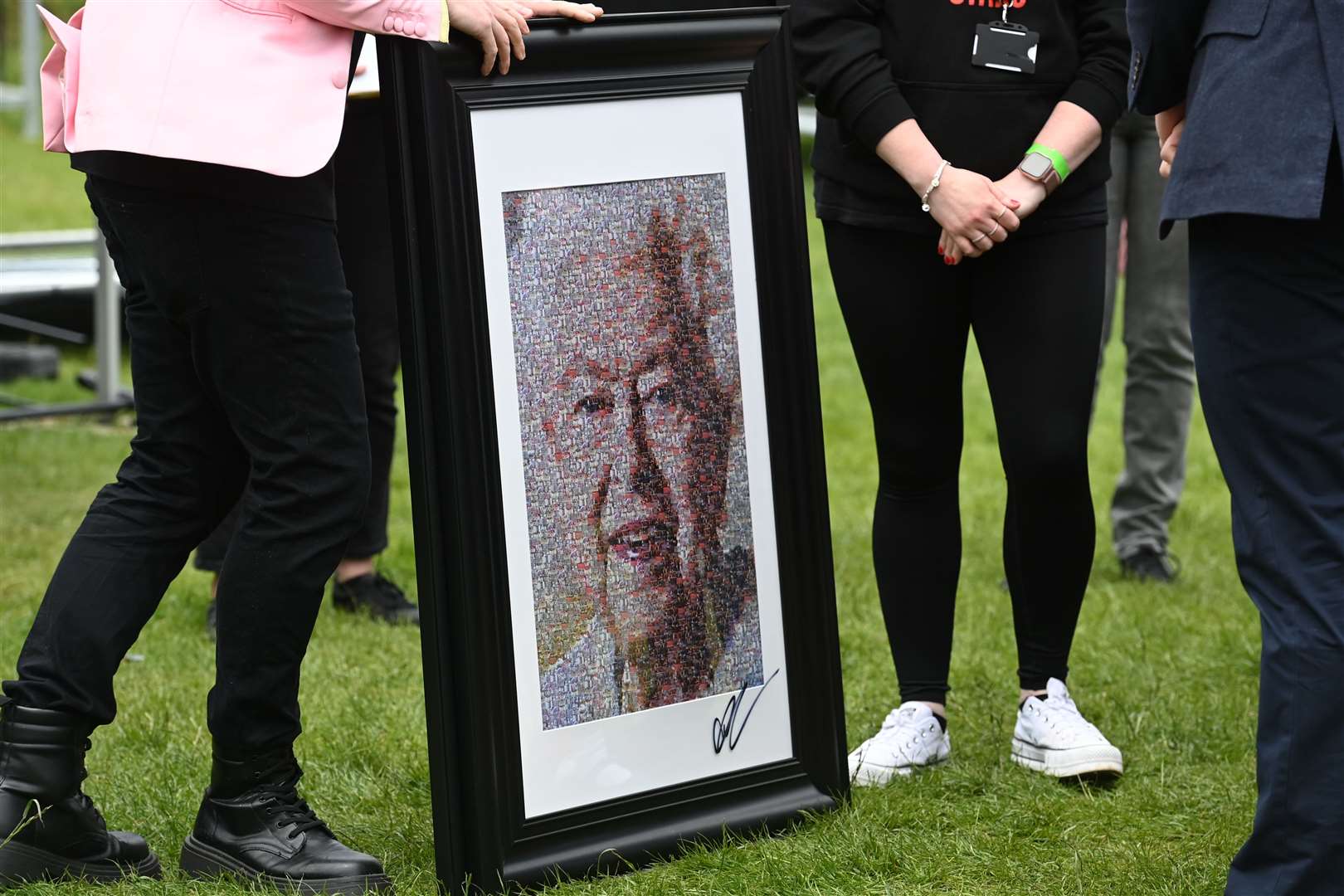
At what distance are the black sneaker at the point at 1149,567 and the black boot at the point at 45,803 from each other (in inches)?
118

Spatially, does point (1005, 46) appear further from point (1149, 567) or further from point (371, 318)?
point (1149, 567)

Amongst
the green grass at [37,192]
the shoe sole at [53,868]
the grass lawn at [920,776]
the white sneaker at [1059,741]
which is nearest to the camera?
the shoe sole at [53,868]

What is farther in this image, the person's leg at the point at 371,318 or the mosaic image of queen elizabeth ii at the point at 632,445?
the person's leg at the point at 371,318

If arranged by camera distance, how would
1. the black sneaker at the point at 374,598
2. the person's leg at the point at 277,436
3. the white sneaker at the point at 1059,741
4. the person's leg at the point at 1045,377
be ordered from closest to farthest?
1. the person's leg at the point at 277,436
2. the person's leg at the point at 1045,377
3. the white sneaker at the point at 1059,741
4. the black sneaker at the point at 374,598

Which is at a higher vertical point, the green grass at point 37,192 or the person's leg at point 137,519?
the green grass at point 37,192

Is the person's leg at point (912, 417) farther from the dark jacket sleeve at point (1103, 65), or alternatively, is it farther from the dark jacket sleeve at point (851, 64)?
the dark jacket sleeve at point (1103, 65)

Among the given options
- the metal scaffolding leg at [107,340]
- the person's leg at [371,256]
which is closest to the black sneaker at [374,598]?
the person's leg at [371,256]

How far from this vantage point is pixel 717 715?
2.63m

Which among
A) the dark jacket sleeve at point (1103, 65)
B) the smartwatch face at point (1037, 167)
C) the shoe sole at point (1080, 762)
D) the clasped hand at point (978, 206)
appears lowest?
the shoe sole at point (1080, 762)

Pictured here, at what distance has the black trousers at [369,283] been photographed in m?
3.69

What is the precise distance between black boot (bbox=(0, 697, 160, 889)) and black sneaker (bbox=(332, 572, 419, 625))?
1.68 meters

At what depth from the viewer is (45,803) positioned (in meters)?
2.41

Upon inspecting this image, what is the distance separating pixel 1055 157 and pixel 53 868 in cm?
188

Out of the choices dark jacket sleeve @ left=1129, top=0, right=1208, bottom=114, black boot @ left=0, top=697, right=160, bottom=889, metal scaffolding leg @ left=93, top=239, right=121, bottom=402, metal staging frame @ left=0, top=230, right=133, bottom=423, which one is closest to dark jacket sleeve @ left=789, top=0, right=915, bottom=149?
dark jacket sleeve @ left=1129, top=0, right=1208, bottom=114
